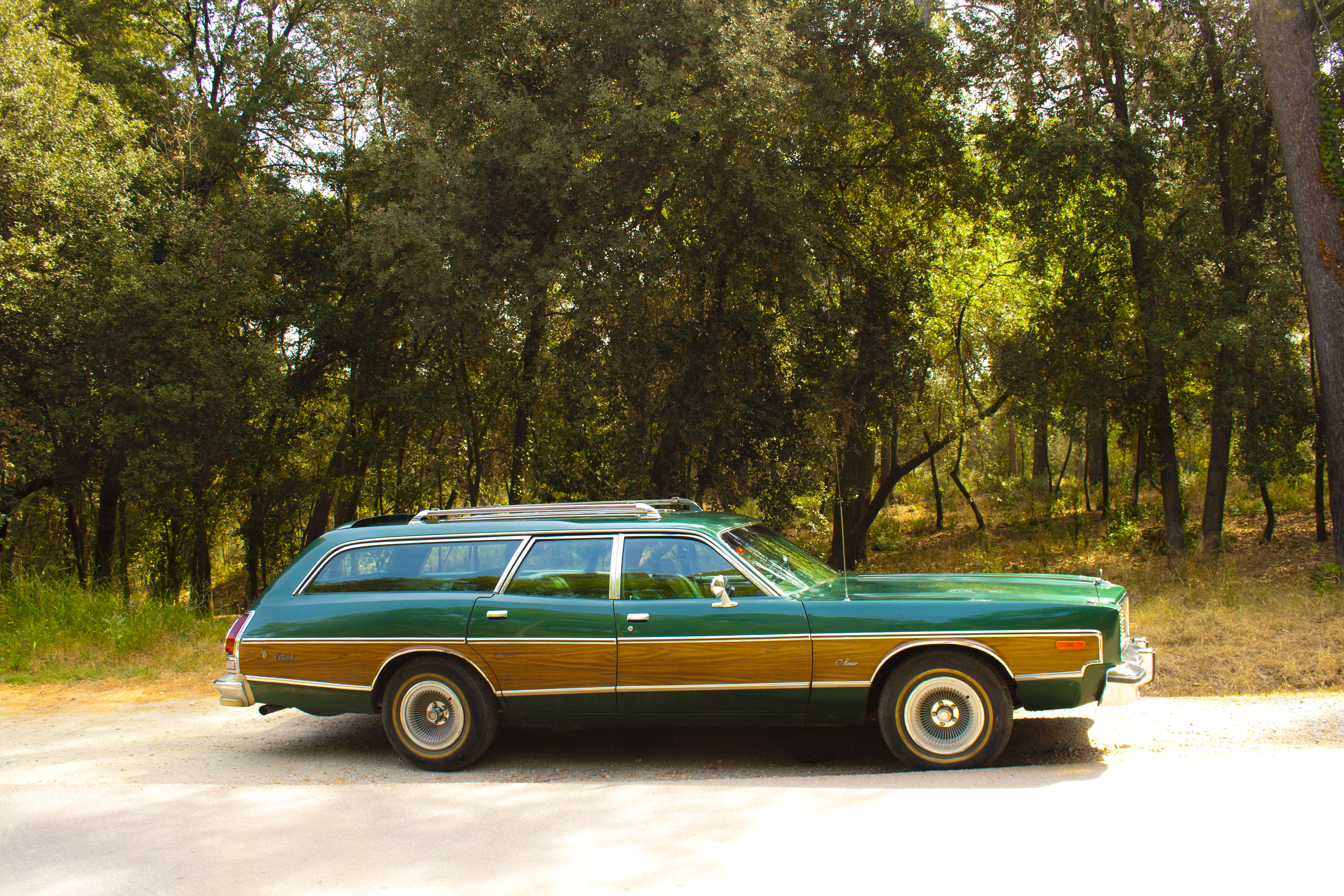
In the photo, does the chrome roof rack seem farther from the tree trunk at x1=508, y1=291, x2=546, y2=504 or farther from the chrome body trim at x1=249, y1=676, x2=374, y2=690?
the tree trunk at x1=508, y1=291, x2=546, y2=504

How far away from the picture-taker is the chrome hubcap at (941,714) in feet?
18.6

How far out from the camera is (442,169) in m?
13.2

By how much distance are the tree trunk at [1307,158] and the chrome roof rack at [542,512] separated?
12.1 m

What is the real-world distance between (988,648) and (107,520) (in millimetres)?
19268

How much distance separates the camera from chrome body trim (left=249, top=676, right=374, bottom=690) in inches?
249

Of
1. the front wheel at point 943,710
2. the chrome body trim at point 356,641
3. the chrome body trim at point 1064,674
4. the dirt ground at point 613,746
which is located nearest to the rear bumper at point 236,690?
the chrome body trim at point 356,641

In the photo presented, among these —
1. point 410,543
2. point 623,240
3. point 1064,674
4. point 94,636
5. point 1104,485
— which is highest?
point 623,240

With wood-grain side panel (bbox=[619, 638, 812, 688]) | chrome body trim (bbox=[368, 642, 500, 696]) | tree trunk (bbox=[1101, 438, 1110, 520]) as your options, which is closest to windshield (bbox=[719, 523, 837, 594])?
wood-grain side panel (bbox=[619, 638, 812, 688])

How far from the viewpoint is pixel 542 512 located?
21.7ft

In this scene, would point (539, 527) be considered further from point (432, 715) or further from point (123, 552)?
point (123, 552)

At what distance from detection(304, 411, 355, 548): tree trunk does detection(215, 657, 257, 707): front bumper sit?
50.1 ft

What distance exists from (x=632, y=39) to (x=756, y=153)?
7.64ft

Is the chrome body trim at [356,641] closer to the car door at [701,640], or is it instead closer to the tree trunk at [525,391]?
the car door at [701,640]

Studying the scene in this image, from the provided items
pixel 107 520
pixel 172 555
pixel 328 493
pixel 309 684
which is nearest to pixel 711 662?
pixel 309 684
